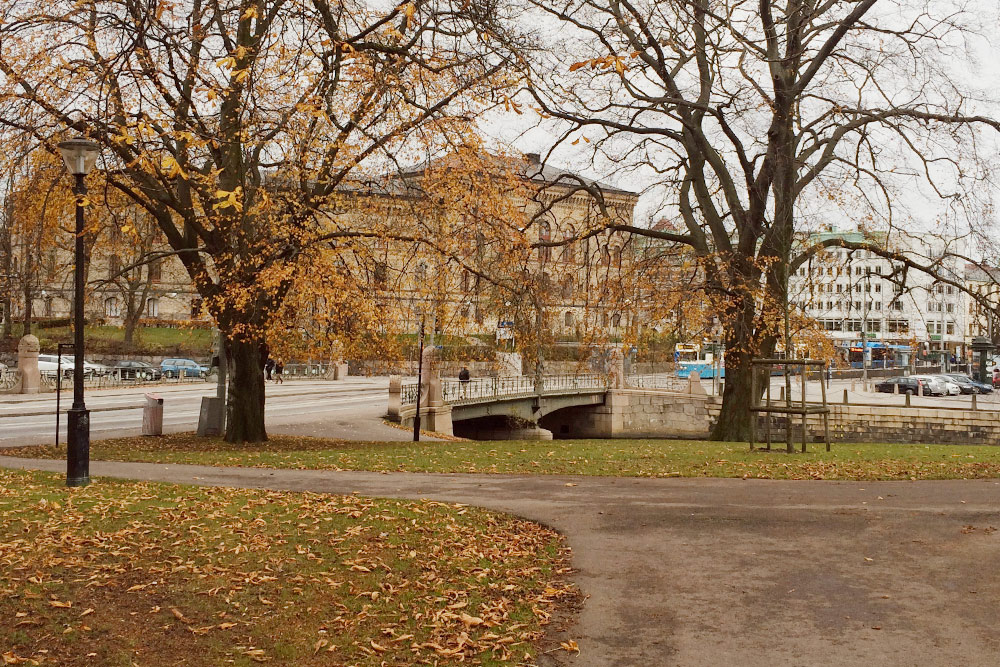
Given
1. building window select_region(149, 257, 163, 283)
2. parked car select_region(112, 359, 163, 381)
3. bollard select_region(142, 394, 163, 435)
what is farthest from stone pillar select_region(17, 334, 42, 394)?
bollard select_region(142, 394, 163, 435)

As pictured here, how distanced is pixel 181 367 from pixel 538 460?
4324 cm

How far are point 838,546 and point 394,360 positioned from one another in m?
13.5

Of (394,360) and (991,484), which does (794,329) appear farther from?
(991,484)

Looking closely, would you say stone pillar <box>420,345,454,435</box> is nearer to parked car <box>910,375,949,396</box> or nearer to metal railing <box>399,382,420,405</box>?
metal railing <box>399,382,420,405</box>

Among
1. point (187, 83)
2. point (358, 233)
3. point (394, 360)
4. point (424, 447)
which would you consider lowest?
point (424, 447)

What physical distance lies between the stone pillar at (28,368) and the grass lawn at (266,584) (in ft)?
103

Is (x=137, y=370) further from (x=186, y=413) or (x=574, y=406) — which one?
(x=574, y=406)

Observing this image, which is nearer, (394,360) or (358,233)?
(358,233)

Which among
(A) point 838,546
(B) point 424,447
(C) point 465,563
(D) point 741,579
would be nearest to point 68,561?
(C) point 465,563

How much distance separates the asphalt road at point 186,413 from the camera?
1001 inches

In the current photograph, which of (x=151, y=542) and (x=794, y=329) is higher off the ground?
(x=794, y=329)

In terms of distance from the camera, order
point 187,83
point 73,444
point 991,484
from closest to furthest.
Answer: point 73,444, point 991,484, point 187,83

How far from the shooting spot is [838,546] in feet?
28.8

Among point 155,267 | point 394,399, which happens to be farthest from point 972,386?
point 155,267
